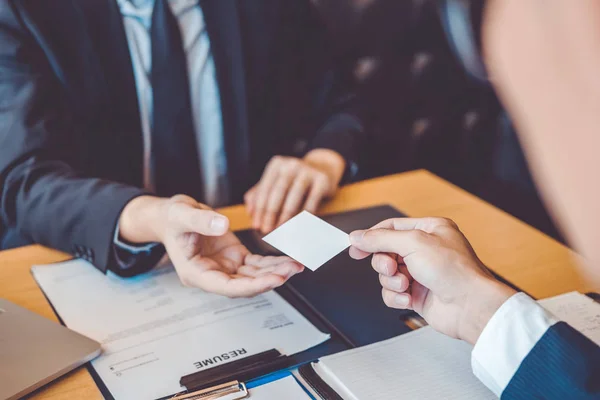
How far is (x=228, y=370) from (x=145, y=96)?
1.80 ft

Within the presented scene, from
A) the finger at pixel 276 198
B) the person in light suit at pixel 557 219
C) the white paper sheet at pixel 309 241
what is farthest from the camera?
the finger at pixel 276 198

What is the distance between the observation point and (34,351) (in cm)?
51

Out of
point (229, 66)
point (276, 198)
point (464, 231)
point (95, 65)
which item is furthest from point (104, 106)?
point (464, 231)

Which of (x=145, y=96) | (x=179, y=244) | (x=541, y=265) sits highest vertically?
(x=145, y=96)

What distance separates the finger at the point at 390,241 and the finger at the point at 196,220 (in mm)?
118

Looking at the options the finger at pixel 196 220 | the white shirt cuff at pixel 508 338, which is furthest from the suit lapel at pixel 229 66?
the white shirt cuff at pixel 508 338

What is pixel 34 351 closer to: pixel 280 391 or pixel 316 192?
pixel 280 391

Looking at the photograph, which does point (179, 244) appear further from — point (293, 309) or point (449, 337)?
point (449, 337)

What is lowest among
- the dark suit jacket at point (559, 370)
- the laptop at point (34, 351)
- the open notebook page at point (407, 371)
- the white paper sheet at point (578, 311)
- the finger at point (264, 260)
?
the white paper sheet at point (578, 311)

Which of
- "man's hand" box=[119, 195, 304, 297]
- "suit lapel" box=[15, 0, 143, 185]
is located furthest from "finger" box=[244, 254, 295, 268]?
"suit lapel" box=[15, 0, 143, 185]

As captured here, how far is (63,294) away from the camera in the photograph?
0.62m

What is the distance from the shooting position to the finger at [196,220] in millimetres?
549

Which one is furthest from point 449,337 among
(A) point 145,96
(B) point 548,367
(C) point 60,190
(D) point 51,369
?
(A) point 145,96

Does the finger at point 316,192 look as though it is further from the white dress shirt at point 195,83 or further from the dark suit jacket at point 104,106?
the white dress shirt at point 195,83
